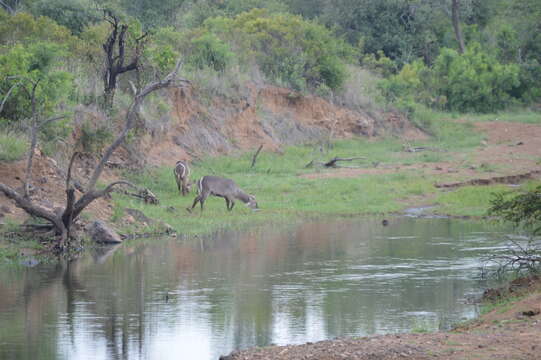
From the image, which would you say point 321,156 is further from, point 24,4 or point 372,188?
point 24,4

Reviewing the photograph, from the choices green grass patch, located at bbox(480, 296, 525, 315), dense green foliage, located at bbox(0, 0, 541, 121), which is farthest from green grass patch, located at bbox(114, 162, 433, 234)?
green grass patch, located at bbox(480, 296, 525, 315)

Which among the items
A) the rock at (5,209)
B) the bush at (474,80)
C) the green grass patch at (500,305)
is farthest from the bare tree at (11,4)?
the green grass patch at (500,305)

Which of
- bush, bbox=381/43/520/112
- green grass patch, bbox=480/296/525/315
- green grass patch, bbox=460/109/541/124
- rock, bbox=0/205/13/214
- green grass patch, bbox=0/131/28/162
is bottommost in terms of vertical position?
green grass patch, bbox=480/296/525/315

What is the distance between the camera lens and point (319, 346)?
8234mm

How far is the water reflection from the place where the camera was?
33.0 ft

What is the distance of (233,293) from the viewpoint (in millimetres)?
12523

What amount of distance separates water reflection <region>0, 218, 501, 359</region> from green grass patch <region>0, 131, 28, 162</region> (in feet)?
10.7

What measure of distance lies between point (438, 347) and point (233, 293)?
Result: 502 centimetres

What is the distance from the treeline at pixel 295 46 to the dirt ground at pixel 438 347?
11.6 m

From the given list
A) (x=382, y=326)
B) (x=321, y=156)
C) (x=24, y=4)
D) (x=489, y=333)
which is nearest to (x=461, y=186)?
(x=321, y=156)

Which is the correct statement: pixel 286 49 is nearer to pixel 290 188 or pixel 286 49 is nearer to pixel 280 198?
pixel 290 188

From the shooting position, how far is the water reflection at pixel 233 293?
33.0 feet

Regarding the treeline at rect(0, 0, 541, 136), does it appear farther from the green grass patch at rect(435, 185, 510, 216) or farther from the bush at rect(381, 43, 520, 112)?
the green grass patch at rect(435, 185, 510, 216)

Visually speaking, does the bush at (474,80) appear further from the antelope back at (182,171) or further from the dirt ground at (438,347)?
the dirt ground at (438,347)
